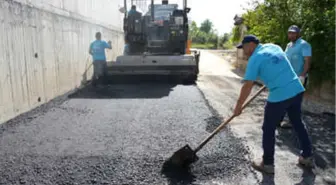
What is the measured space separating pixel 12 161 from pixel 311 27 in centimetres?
636

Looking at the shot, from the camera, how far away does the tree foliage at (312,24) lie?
610cm

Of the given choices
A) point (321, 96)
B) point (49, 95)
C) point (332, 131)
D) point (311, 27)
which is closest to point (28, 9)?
point (49, 95)

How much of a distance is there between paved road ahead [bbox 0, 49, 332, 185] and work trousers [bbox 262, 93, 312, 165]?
0.23m

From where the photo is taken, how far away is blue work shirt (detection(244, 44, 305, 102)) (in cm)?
268

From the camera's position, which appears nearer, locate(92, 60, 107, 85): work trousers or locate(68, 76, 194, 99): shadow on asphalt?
locate(68, 76, 194, 99): shadow on asphalt

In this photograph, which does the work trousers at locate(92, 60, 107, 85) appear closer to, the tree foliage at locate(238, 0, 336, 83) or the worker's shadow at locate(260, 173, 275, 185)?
the tree foliage at locate(238, 0, 336, 83)

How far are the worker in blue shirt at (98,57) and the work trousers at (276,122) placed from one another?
226 inches

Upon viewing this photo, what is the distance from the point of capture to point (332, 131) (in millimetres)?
4371

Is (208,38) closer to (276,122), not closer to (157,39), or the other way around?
(157,39)

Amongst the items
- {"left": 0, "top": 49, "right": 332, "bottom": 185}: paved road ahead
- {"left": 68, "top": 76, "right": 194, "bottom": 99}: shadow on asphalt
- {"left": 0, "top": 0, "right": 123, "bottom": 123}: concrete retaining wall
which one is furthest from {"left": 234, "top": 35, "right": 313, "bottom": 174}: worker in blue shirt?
{"left": 68, "top": 76, "right": 194, "bottom": 99}: shadow on asphalt

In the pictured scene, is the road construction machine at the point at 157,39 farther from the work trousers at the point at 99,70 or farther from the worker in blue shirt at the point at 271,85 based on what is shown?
the worker in blue shirt at the point at 271,85

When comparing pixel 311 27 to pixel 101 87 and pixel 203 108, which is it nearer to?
pixel 203 108

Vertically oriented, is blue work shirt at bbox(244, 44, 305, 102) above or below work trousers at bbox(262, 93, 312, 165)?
above

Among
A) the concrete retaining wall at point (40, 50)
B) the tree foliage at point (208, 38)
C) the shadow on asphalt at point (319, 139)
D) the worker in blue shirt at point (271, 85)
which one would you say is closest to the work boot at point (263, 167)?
the worker in blue shirt at point (271, 85)
